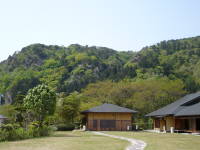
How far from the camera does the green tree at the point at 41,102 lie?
27391mm

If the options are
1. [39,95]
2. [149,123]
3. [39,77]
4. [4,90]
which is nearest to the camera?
[39,95]

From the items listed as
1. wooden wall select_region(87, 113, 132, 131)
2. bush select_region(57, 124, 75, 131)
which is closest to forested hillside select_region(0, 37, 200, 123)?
wooden wall select_region(87, 113, 132, 131)

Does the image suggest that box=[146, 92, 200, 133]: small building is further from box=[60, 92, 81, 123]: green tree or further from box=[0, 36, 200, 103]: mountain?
box=[0, 36, 200, 103]: mountain

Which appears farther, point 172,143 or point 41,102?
point 41,102

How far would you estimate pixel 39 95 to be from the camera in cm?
2764

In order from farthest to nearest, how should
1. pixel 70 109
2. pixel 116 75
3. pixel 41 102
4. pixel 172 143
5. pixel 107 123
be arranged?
pixel 116 75, pixel 107 123, pixel 70 109, pixel 41 102, pixel 172 143

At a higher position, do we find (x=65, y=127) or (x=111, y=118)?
(x=111, y=118)

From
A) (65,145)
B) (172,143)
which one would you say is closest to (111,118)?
(172,143)

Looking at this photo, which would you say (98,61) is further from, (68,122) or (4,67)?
(68,122)

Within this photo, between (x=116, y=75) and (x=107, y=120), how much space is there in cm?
3967

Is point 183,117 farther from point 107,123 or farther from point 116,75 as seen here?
point 116,75

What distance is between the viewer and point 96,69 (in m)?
95.4

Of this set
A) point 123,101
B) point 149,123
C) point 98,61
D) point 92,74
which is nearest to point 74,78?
point 92,74

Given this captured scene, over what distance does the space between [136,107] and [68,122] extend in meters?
13.8
